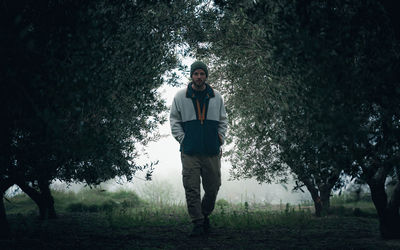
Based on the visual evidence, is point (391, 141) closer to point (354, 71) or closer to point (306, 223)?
point (354, 71)

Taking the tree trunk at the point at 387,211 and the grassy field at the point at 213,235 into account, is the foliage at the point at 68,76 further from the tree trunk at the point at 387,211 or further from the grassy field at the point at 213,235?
the tree trunk at the point at 387,211

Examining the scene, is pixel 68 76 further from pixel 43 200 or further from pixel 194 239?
pixel 43 200

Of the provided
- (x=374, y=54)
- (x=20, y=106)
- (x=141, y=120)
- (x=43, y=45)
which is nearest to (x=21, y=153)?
(x=20, y=106)

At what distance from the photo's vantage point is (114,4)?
5.99 meters

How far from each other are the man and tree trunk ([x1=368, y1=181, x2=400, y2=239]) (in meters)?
3.30

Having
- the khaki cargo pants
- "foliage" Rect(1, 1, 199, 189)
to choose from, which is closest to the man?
the khaki cargo pants

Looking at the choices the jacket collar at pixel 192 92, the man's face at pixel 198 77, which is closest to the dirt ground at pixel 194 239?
the jacket collar at pixel 192 92

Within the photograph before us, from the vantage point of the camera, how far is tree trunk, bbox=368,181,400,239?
658 centimetres

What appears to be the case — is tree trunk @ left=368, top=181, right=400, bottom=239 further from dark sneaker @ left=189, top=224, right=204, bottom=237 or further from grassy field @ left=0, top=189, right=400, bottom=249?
dark sneaker @ left=189, top=224, right=204, bottom=237

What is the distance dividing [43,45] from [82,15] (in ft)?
2.17

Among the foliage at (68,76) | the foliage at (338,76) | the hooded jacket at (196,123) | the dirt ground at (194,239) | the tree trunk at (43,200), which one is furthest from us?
the tree trunk at (43,200)

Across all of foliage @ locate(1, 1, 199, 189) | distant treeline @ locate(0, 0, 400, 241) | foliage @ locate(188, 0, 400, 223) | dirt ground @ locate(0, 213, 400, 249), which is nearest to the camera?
foliage @ locate(1, 1, 199, 189)

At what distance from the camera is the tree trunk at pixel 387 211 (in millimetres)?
6578

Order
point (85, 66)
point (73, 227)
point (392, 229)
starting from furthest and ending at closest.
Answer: point (73, 227), point (392, 229), point (85, 66)
